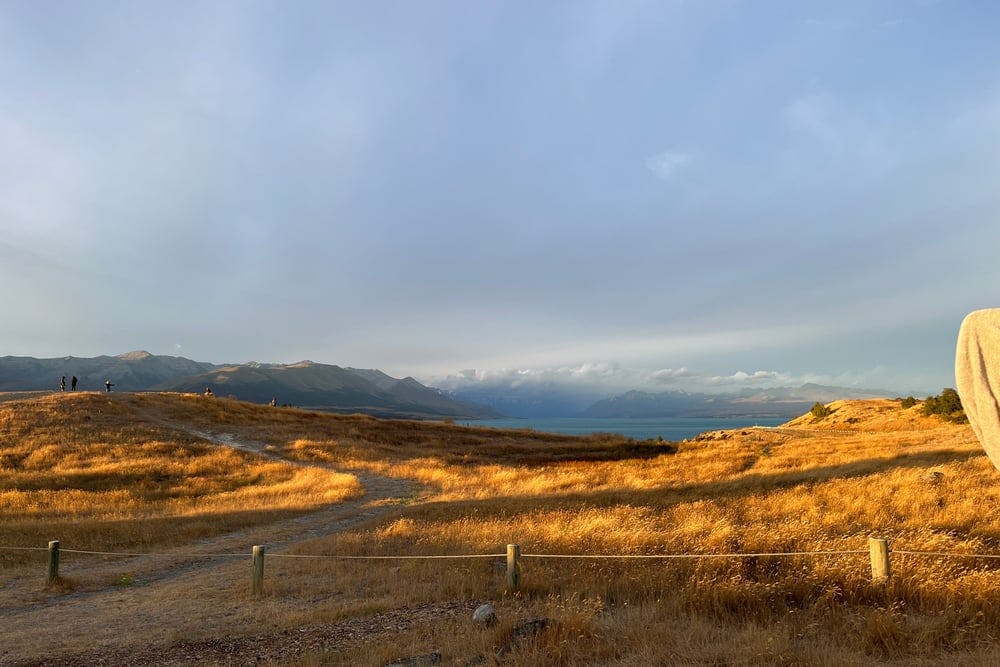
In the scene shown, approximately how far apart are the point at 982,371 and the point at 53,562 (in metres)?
19.1

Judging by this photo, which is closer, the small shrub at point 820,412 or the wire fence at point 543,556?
the wire fence at point 543,556

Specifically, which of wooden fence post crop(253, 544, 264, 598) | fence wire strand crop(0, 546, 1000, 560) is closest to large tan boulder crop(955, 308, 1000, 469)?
fence wire strand crop(0, 546, 1000, 560)

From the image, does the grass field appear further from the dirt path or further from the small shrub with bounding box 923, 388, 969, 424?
the small shrub with bounding box 923, 388, 969, 424

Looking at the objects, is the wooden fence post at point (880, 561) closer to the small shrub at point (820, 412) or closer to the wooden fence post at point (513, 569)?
the wooden fence post at point (513, 569)

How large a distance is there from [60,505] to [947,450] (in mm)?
37698

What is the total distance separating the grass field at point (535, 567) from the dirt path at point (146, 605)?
75 mm

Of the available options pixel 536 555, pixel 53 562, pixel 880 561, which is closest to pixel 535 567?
pixel 536 555

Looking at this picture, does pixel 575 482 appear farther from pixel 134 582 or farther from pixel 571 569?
pixel 134 582

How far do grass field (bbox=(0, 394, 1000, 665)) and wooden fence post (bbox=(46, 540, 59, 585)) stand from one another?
0.38 metres

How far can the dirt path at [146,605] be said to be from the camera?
862cm

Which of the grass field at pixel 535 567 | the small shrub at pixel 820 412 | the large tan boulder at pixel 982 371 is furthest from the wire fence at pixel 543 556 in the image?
the small shrub at pixel 820 412

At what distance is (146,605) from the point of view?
1110 cm

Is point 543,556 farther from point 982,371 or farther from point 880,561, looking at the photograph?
point 982,371

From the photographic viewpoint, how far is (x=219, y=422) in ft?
162
